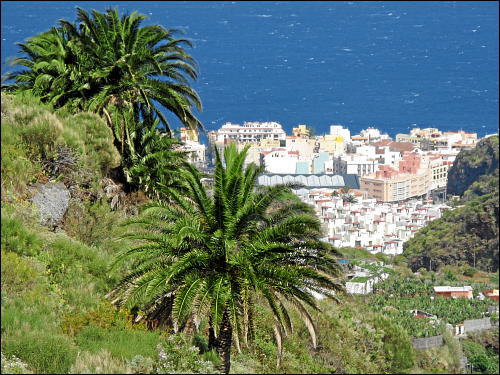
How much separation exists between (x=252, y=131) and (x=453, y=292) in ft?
293

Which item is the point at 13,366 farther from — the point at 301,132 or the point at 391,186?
the point at 301,132

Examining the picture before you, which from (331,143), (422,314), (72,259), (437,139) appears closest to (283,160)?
(331,143)

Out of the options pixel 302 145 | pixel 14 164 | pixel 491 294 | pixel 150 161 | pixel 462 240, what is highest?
pixel 302 145

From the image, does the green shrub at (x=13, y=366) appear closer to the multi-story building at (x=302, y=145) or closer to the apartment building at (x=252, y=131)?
the apartment building at (x=252, y=131)

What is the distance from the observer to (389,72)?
7534 inches

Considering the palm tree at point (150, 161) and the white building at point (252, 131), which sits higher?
the white building at point (252, 131)

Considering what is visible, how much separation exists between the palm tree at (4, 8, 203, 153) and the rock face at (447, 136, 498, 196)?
106 m

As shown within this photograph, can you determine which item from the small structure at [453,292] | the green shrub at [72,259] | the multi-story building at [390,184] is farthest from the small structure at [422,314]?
the multi-story building at [390,184]

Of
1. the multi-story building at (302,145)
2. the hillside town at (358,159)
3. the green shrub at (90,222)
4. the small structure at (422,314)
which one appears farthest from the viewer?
the multi-story building at (302,145)

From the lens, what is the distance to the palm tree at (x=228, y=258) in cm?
1022

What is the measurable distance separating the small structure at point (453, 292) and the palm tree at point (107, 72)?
138 feet

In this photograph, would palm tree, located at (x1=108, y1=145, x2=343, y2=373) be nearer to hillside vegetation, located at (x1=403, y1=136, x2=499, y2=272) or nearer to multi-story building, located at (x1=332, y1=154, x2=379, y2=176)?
hillside vegetation, located at (x1=403, y1=136, x2=499, y2=272)

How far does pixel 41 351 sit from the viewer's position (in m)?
8.86

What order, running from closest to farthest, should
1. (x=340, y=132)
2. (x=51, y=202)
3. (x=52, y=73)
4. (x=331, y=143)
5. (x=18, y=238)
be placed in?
(x=18, y=238) → (x=51, y=202) → (x=52, y=73) → (x=331, y=143) → (x=340, y=132)
